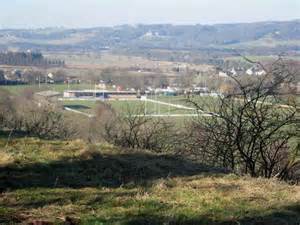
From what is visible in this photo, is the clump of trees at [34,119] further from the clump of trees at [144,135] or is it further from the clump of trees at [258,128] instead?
the clump of trees at [258,128]

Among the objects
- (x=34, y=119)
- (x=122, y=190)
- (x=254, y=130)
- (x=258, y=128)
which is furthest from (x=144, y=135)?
(x=122, y=190)

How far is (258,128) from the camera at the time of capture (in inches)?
447

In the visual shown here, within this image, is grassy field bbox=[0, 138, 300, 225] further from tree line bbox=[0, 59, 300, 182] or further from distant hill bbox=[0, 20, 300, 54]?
distant hill bbox=[0, 20, 300, 54]

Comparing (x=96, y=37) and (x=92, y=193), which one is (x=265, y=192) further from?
(x=96, y=37)

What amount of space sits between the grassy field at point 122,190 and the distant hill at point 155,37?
196ft

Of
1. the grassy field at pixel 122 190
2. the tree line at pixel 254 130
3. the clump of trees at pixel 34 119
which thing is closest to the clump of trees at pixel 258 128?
the tree line at pixel 254 130

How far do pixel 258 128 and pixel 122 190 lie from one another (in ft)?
17.8

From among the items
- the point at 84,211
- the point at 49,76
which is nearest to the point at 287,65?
the point at 84,211

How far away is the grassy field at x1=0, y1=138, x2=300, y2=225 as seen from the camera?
5410 millimetres

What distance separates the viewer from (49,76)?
5506cm

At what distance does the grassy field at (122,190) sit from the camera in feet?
17.7

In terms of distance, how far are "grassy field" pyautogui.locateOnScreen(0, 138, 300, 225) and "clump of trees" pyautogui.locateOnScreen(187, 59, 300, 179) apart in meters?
2.58

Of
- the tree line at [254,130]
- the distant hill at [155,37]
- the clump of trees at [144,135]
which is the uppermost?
the tree line at [254,130]

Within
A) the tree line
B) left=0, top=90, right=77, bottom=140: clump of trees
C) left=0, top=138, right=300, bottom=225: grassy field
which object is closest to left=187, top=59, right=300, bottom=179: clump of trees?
the tree line
